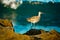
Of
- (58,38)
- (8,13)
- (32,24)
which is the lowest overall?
(58,38)

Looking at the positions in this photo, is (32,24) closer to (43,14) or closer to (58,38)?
(43,14)

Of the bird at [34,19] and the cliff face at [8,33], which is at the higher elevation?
the bird at [34,19]

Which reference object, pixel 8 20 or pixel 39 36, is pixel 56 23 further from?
pixel 8 20

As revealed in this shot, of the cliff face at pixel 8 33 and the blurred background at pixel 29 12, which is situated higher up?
the blurred background at pixel 29 12

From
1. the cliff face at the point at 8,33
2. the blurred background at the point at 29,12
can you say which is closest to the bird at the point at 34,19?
the blurred background at the point at 29,12

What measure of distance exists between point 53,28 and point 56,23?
110mm

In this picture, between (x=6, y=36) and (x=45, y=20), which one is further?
(x=45, y=20)

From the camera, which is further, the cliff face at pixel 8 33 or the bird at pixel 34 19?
the bird at pixel 34 19

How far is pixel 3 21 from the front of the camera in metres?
3.09

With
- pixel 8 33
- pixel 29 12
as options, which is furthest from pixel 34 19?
pixel 8 33

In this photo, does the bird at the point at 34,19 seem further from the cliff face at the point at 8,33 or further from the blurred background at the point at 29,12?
the cliff face at the point at 8,33

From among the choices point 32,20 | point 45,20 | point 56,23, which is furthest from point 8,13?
point 56,23

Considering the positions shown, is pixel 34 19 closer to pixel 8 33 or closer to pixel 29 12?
pixel 29 12

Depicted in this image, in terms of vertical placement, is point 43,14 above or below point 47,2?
below
